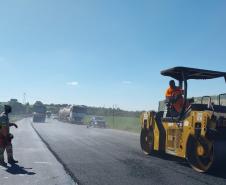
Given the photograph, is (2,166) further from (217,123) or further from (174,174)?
(217,123)

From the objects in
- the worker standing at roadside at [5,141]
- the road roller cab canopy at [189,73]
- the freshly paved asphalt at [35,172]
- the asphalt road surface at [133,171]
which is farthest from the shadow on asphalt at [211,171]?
the worker standing at roadside at [5,141]

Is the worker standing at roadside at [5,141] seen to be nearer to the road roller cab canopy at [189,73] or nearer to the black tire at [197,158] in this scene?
the black tire at [197,158]

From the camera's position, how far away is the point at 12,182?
8156 millimetres

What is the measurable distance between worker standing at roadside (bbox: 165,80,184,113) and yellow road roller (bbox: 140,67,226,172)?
17 centimetres

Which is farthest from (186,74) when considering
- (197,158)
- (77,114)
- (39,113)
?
(39,113)

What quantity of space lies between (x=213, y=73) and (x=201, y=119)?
2.53 metres

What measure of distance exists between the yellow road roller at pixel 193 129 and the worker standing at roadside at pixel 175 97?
0.17 metres

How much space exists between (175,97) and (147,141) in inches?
101

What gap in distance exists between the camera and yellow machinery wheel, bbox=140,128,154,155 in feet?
43.1

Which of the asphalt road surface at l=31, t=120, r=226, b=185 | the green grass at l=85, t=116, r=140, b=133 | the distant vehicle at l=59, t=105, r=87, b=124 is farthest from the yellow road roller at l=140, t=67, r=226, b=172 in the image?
the distant vehicle at l=59, t=105, r=87, b=124

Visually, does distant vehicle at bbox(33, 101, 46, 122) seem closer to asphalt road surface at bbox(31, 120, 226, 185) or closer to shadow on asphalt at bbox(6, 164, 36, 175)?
asphalt road surface at bbox(31, 120, 226, 185)

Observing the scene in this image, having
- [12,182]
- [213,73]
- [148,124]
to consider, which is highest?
[213,73]

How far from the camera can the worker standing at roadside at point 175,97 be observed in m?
11.8

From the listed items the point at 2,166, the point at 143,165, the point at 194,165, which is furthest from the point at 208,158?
the point at 2,166
